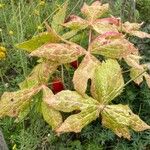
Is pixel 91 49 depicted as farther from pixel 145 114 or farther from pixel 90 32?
pixel 145 114

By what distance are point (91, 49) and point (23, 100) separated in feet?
1.17

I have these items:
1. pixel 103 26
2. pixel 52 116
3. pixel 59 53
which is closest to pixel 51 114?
pixel 52 116

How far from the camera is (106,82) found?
1759mm

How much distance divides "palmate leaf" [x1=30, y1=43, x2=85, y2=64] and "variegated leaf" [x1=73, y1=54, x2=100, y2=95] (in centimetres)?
5

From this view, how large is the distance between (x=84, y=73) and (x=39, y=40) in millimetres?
269

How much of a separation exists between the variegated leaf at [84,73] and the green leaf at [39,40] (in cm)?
17

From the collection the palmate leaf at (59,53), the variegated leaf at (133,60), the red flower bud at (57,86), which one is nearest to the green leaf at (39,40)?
the palmate leaf at (59,53)

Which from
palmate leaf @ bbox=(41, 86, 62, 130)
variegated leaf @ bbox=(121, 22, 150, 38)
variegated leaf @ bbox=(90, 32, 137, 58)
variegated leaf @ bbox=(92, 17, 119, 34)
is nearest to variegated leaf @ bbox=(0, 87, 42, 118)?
palmate leaf @ bbox=(41, 86, 62, 130)

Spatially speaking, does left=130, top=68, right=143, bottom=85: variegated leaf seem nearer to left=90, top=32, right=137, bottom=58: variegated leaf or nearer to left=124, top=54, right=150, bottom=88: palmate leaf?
left=124, top=54, right=150, bottom=88: palmate leaf

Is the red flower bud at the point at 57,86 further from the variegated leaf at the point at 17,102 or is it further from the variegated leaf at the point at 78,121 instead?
the variegated leaf at the point at 78,121

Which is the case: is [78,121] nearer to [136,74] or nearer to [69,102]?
[69,102]

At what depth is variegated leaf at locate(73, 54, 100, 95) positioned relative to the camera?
1771 millimetres

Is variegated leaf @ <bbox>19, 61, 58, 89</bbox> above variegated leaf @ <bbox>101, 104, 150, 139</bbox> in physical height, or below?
above

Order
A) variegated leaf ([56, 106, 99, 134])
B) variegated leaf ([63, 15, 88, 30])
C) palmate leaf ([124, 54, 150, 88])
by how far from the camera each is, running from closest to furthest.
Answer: variegated leaf ([56, 106, 99, 134]) → palmate leaf ([124, 54, 150, 88]) → variegated leaf ([63, 15, 88, 30])
